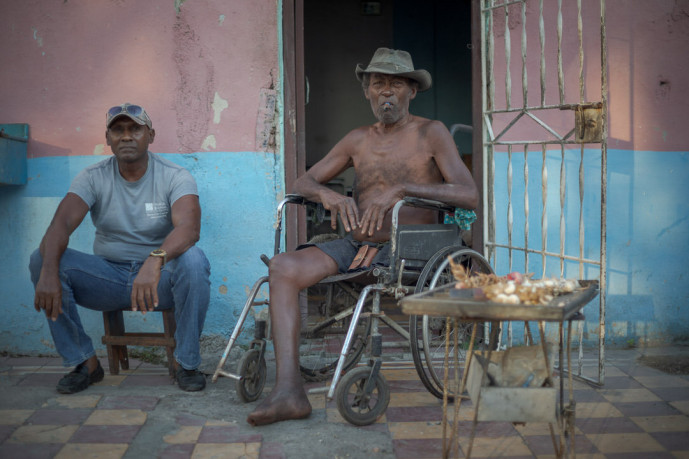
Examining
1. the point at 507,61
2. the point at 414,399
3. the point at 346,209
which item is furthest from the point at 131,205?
the point at 507,61

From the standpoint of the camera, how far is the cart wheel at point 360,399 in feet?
9.72

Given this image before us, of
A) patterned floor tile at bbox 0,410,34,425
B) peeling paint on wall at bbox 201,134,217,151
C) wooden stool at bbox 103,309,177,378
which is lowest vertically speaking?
patterned floor tile at bbox 0,410,34,425

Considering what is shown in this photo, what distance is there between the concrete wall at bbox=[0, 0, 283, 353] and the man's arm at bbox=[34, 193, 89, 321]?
0.77m

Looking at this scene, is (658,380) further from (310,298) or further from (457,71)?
(457,71)

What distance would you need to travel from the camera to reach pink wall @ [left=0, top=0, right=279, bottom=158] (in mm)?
4469

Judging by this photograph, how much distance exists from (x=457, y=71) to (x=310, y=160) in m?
2.33

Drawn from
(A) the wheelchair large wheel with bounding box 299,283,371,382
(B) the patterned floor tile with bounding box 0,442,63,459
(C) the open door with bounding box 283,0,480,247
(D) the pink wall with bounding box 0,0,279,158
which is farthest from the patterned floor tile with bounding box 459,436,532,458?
(C) the open door with bounding box 283,0,480,247

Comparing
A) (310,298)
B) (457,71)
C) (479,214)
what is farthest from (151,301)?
(457,71)

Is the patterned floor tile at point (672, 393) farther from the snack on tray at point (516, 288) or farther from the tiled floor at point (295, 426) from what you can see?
the snack on tray at point (516, 288)

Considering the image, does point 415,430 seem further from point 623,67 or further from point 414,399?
point 623,67

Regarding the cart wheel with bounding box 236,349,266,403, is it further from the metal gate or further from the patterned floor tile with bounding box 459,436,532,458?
the metal gate

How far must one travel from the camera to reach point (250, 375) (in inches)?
133

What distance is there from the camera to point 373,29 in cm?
912

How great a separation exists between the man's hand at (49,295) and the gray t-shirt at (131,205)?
43 cm
